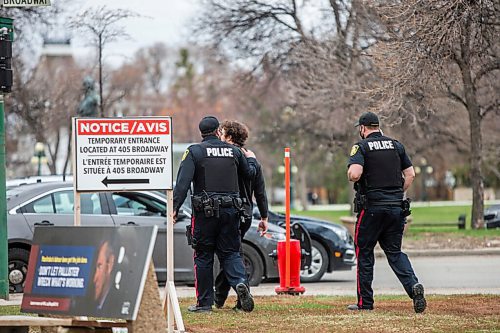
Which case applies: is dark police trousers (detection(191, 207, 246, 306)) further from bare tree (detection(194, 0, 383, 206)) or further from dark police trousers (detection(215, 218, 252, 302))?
bare tree (detection(194, 0, 383, 206))

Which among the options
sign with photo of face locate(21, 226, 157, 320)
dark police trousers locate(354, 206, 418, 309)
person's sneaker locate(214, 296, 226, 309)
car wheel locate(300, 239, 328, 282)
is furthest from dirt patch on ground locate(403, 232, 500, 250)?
sign with photo of face locate(21, 226, 157, 320)

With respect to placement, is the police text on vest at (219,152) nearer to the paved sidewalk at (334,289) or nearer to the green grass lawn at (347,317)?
the green grass lawn at (347,317)

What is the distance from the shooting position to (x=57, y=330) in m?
7.89

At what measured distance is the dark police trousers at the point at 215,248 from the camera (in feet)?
35.3

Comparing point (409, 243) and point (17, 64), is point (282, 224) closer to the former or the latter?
point (409, 243)

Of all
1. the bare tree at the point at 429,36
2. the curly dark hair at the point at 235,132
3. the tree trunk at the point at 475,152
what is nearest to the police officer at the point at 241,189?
the curly dark hair at the point at 235,132

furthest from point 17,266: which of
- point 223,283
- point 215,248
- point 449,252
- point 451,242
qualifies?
point 451,242

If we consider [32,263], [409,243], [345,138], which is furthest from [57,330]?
[345,138]

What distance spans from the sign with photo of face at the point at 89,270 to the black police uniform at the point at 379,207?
150 inches

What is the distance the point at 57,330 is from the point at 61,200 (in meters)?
7.26

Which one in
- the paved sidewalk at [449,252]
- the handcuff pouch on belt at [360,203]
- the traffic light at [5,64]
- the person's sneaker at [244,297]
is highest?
the traffic light at [5,64]

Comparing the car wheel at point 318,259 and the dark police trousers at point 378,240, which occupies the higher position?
the dark police trousers at point 378,240

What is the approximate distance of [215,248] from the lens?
35.9 feet

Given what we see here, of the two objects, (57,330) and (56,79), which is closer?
(57,330)
